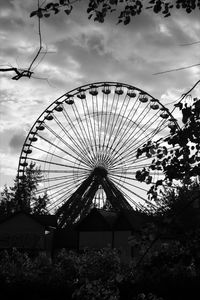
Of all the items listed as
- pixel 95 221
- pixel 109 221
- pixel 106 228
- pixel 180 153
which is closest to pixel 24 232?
pixel 95 221

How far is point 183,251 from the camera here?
4.73 meters

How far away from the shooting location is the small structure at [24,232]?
45.6 m

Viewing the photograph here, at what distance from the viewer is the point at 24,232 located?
46.3 metres

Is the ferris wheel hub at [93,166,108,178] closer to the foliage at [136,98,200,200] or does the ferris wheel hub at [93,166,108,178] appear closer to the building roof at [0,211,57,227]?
the building roof at [0,211,57,227]

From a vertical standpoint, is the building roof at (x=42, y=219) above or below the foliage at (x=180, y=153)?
above

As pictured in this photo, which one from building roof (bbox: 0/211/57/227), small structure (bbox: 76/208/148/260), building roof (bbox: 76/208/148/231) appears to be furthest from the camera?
building roof (bbox: 0/211/57/227)

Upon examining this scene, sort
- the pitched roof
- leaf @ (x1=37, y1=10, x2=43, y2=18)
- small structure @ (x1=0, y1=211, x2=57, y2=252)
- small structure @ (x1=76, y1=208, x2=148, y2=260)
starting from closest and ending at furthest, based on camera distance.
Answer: leaf @ (x1=37, y1=10, x2=43, y2=18) → small structure @ (x1=76, y1=208, x2=148, y2=260) → small structure @ (x1=0, y1=211, x2=57, y2=252) → the pitched roof

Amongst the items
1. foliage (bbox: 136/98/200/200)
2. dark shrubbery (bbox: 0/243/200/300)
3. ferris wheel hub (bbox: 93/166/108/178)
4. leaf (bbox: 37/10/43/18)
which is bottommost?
dark shrubbery (bbox: 0/243/200/300)

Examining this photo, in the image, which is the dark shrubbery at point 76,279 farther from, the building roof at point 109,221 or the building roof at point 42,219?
the building roof at point 42,219

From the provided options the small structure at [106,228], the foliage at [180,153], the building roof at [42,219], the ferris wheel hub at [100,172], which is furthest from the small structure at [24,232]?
the foliage at [180,153]

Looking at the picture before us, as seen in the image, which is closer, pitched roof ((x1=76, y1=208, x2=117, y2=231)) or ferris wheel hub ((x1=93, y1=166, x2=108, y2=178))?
pitched roof ((x1=76, y1=208, x2=117, y2=231))

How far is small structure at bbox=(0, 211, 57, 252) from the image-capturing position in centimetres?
4556

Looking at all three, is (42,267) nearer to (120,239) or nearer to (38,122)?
(120,239)

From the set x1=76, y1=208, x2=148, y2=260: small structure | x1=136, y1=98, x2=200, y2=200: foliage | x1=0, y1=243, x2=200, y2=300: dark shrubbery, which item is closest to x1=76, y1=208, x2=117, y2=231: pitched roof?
x1=76, y1=208, x2=148, y2=260: small structure
